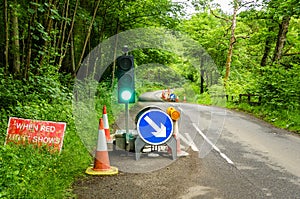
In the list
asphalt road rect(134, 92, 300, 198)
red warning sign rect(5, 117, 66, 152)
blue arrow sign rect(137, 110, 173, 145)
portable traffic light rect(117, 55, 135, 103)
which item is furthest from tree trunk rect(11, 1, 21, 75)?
asphalt road rect(134, 92, 300, 198)

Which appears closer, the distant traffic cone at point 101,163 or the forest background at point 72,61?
the forest background at point 72,61

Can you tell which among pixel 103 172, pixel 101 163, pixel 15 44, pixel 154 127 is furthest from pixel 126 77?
pixel 15 44

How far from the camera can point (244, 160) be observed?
837cm

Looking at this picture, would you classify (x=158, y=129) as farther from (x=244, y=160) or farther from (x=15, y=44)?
(x=15, y=44)

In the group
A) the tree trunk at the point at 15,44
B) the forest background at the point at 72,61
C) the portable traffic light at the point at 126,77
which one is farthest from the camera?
the tree trunk at the point at 15,44

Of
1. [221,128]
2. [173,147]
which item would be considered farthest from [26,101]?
[221,128]

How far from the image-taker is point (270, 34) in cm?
2394

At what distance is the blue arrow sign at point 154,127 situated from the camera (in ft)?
26.1

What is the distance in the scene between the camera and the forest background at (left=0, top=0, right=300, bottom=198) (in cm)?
588

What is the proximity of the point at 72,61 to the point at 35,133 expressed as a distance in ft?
21.3

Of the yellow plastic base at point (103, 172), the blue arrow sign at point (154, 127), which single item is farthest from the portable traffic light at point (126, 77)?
the yellow plastic base at point (103, 172)

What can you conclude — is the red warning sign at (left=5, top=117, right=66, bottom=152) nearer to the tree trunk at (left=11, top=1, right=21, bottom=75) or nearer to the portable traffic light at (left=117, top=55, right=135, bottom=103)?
the portable traffic light at (left=117, top=55, right=135, bottom=103)

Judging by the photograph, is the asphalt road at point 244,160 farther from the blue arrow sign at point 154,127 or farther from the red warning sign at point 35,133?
the red warning sign at point 35,133

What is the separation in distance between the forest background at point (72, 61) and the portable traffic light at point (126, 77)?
161 cm
